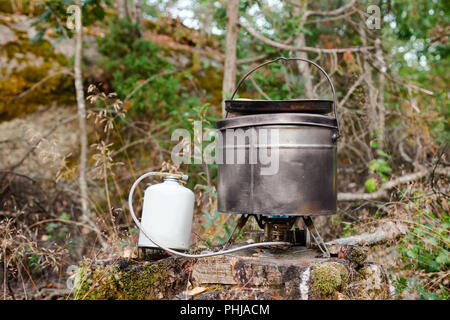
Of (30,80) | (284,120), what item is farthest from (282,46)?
(30,80)

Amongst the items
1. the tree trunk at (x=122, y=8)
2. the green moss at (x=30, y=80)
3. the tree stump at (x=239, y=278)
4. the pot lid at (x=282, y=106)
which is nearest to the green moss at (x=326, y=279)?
the tree stump at (x=239, y=278)

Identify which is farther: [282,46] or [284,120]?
[282,46]

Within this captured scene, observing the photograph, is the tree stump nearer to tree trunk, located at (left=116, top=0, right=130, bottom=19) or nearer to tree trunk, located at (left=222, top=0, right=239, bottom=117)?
tree trunk, located at (left=222, top=0, right=239, bottom=117)

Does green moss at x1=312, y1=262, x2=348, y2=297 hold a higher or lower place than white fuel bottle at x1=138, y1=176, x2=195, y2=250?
lower

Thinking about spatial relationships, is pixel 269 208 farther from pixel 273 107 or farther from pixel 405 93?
pixel 405 93

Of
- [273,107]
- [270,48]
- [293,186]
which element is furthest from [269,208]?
[270,48]

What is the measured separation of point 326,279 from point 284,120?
3.01ft

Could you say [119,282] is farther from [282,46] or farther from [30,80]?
[30,80]

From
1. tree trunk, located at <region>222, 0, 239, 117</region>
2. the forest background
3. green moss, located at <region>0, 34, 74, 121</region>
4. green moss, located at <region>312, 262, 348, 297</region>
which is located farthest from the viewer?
green moss, located at <region>0, 34, 74, 121</region>

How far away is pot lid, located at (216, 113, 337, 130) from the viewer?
2.30 metres

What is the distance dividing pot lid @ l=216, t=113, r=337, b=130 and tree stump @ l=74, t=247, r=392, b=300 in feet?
2.61

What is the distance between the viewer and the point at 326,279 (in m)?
2.05

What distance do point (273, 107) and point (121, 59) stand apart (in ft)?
13.2

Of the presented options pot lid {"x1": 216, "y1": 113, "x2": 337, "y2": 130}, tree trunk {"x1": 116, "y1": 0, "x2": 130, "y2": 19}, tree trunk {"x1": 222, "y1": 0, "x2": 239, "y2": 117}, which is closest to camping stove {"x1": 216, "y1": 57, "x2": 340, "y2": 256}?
pot lid {"x1": 216, "y1": 113, "x2": 337, "y2": 130}
